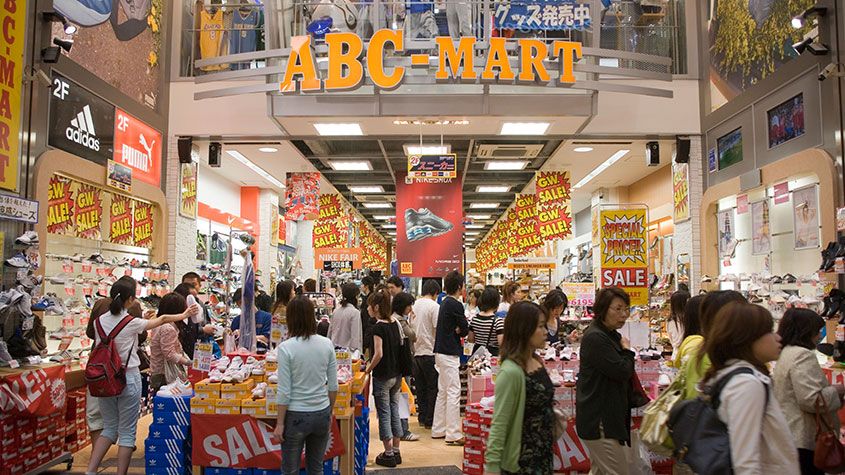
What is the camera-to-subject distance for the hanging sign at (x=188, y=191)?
414 inches

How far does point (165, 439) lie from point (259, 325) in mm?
2856

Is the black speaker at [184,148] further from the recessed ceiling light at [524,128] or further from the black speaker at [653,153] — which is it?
the black speaker at [653,153]

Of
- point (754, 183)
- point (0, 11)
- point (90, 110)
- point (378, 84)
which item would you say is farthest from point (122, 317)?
point (754, 183)

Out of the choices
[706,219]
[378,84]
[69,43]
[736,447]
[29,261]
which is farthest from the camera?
[706,219]

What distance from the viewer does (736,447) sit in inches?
90.3

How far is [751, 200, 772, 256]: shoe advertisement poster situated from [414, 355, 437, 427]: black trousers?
432 cm

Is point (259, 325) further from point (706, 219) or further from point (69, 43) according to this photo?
point (706, 219)

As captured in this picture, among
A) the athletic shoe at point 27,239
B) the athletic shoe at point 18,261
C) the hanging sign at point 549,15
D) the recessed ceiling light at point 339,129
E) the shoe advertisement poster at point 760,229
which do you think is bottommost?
the athletic shoe at point 18,261

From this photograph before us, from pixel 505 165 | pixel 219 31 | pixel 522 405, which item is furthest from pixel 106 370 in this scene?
pixel 505 165

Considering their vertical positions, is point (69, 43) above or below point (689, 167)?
above

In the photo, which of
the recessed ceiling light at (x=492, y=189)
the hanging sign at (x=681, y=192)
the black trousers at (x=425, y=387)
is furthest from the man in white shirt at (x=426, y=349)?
the recessed ceiling light at (x=492, y=189)

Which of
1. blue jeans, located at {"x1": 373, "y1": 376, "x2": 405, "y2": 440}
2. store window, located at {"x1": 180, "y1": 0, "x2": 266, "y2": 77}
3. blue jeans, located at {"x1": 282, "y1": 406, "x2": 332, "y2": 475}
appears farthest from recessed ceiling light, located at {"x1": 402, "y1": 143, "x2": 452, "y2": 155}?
blue jeans, located at {"x1": 282, "y1": 406, "x2": 332, "y2": 475}

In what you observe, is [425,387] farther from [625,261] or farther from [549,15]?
[549,15]

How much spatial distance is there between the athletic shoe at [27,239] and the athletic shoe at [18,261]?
0.10 m
